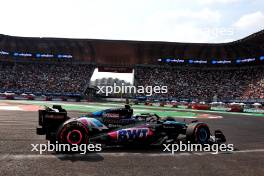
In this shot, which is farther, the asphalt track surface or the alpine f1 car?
the alpine f1 car

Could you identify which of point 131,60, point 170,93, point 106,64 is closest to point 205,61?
point 170,93

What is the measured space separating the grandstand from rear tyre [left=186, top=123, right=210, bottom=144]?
48.6m

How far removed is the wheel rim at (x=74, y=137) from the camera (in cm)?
747

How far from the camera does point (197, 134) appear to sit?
9.19m

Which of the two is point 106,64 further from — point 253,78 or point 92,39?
point 253,78

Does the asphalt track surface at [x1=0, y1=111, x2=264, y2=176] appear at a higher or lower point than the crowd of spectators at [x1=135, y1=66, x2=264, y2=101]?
lower

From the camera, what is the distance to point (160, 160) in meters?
7.06

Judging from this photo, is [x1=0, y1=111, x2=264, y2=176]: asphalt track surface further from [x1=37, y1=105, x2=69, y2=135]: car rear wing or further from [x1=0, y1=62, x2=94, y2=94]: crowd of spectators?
[x1=0, y1=62, x2=94, y2=94]: crowd of spectators

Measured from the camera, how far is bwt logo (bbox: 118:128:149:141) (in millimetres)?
8125

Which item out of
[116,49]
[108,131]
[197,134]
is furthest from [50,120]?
[116,49]

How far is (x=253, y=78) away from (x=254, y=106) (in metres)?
15.1

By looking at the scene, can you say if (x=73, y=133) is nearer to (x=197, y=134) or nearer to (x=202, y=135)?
(x=197, y=134)

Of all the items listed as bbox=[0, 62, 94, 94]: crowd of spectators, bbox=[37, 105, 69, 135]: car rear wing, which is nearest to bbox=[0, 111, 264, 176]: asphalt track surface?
bbox=[37, 105, 69, 135]: car rear wing

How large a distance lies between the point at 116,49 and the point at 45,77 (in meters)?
14.9
